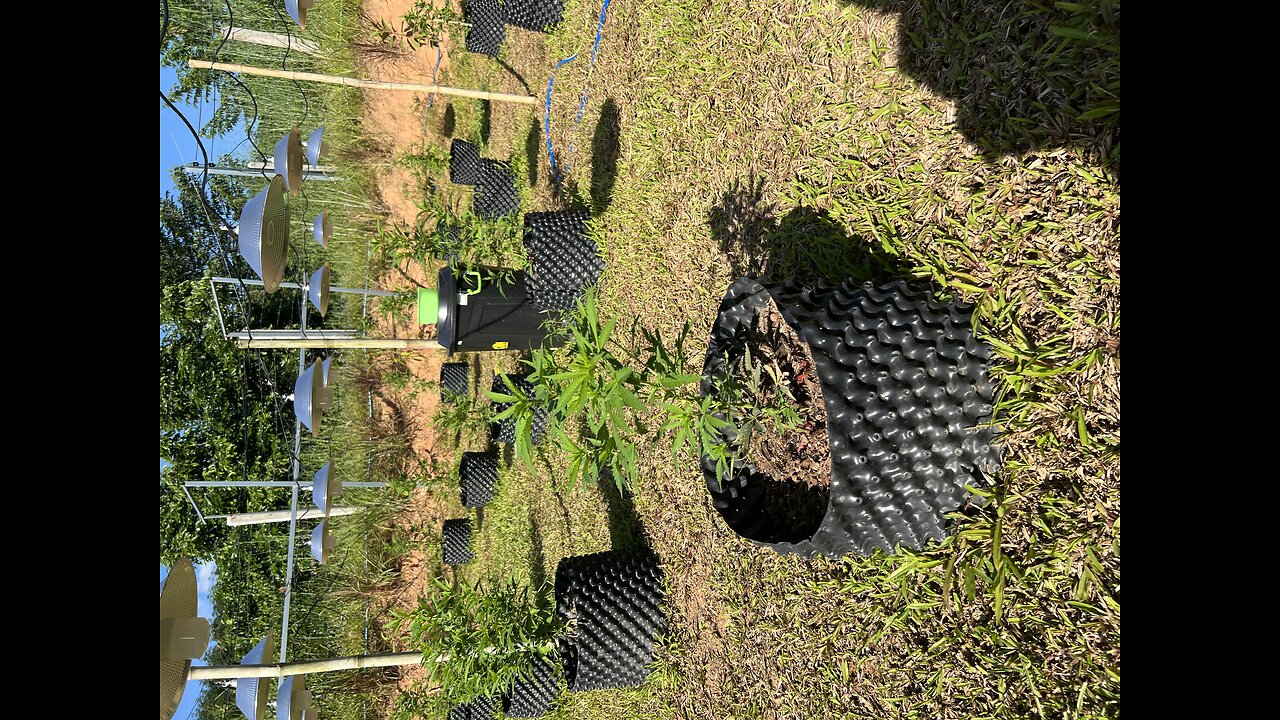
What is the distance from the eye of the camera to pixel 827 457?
2.31 metres

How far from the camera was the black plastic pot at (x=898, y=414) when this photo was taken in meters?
1.64

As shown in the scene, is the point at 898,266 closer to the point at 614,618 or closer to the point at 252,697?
the point at 614,618

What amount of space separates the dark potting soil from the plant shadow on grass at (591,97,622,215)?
1630 millimetres

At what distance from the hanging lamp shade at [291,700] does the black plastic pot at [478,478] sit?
5.89ft

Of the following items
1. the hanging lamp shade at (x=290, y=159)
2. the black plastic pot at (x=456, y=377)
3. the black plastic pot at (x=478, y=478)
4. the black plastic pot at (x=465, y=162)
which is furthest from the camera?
the black plastic pot at (x=456, y=377)

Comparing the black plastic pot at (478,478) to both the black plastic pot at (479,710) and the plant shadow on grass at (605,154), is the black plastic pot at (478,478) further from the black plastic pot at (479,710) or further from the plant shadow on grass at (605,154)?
the plant shadow on grass at (605,154)

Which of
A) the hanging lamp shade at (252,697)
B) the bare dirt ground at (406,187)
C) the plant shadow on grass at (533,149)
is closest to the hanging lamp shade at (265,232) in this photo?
the hanging lamp shade at (252,697)

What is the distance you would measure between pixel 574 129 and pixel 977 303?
3.14 metres

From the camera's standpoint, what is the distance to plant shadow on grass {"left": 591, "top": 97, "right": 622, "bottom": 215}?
371cm

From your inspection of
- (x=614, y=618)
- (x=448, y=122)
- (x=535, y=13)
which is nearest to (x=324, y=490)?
(x=614, y=618)

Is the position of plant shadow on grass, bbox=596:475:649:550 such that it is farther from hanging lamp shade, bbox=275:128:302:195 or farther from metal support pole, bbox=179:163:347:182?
metal support pole, bbox=179:163:347:182
